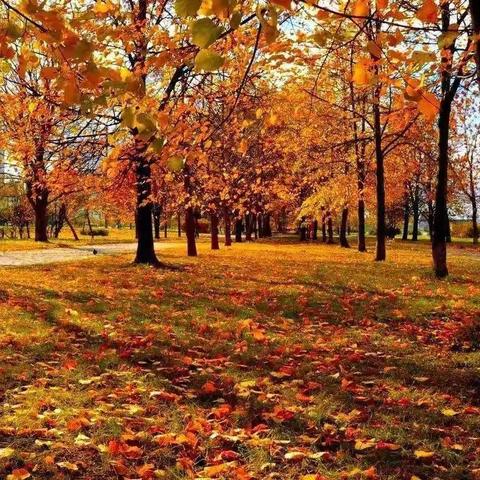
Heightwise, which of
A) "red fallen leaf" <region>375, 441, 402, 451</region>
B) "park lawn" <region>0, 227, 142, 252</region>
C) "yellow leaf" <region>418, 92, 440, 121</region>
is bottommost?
"red fallen leaf" <region>375, 441, 402, 451</region>

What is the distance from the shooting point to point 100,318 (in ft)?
30.6

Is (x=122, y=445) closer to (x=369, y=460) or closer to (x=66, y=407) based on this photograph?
(x=66, y=407)

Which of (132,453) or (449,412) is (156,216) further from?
(132,453)

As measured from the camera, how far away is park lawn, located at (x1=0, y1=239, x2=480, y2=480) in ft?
13.6

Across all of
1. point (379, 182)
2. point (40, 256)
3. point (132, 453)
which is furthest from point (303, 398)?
point (40, 256)

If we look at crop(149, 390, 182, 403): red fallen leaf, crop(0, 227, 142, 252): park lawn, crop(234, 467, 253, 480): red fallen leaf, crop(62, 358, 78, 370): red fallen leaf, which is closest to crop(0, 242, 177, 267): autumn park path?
crop(0, 227, 142, 252): park lawn

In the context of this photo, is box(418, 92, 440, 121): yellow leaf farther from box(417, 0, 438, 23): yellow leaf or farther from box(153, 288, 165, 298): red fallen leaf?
box(153, 288, 165, 298): red fallen leaf

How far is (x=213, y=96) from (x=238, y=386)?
9.21 metres

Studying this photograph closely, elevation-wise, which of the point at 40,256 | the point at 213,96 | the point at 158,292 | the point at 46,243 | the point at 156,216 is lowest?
the point at 158,292

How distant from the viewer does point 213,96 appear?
13.5 metres

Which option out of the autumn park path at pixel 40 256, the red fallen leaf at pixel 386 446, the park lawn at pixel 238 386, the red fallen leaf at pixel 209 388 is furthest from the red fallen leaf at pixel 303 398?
the autumn park path at pixel 40 256

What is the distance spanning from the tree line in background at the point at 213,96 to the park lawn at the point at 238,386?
225 cm

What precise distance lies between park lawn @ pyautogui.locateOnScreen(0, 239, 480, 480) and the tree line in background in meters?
2.25

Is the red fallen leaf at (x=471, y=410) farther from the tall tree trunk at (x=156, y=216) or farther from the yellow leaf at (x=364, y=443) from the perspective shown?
the tall tree trunk at (x=156, y=216)
